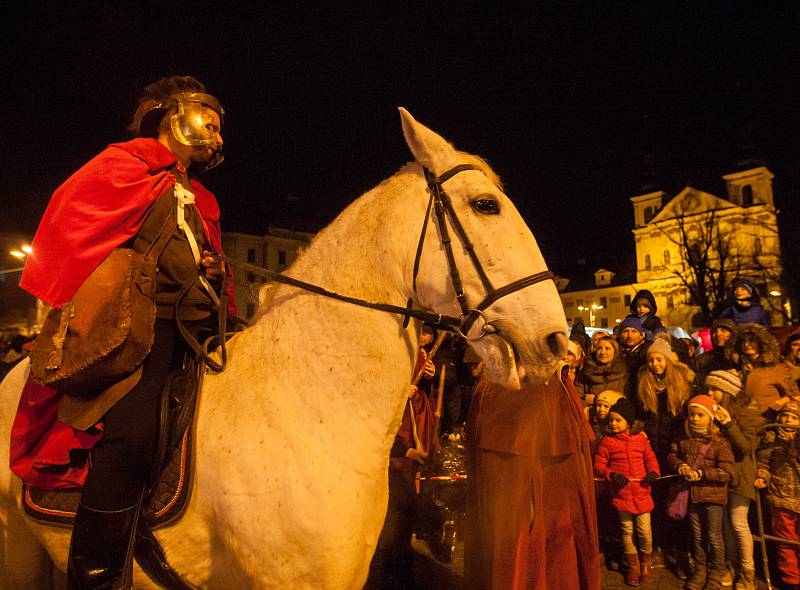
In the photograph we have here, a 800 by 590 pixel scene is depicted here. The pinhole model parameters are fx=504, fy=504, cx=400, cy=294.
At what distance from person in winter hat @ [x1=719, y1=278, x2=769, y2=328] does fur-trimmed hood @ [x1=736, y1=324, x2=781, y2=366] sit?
141 cm

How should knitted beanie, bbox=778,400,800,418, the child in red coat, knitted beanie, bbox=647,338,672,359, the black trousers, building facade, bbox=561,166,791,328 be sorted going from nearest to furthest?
the black trousers
knitted beanie, bbox=778,400,800,418
the child in red coat
knitted beanie, bbox=647,338,672,359
building facade, bbox=561,166,791,328

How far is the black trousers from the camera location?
241 centimetres

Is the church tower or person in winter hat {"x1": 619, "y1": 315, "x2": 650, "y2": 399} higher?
the church tower

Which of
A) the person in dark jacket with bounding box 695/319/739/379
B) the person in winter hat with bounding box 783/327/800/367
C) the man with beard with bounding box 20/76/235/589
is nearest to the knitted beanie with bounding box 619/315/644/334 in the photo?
the person in dark jacket with bounding box 695/319/739/379

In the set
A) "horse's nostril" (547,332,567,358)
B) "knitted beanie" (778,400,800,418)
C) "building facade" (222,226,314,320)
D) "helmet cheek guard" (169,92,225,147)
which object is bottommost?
"knitted beanie" (778,400,800,418)

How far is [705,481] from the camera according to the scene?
18.8 feet

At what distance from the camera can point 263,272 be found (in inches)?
118

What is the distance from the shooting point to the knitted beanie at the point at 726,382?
239 inches

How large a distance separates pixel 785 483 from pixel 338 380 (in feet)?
18.8

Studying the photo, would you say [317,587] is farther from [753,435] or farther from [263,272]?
[753,435]

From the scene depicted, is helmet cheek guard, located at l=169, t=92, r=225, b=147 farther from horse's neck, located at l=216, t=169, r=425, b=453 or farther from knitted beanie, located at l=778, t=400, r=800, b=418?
knitted beanie, located at l=778, t=400, r=800, b=418

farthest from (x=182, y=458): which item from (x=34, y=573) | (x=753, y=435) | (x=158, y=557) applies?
(x=753, y=435)

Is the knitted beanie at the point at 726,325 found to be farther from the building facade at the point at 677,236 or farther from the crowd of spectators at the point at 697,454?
the building facade at the point at 677,236

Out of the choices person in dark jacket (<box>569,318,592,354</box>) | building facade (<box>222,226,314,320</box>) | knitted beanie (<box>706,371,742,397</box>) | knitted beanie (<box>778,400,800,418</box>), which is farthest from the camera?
building facade (<box>222,226,314,320</box>)
